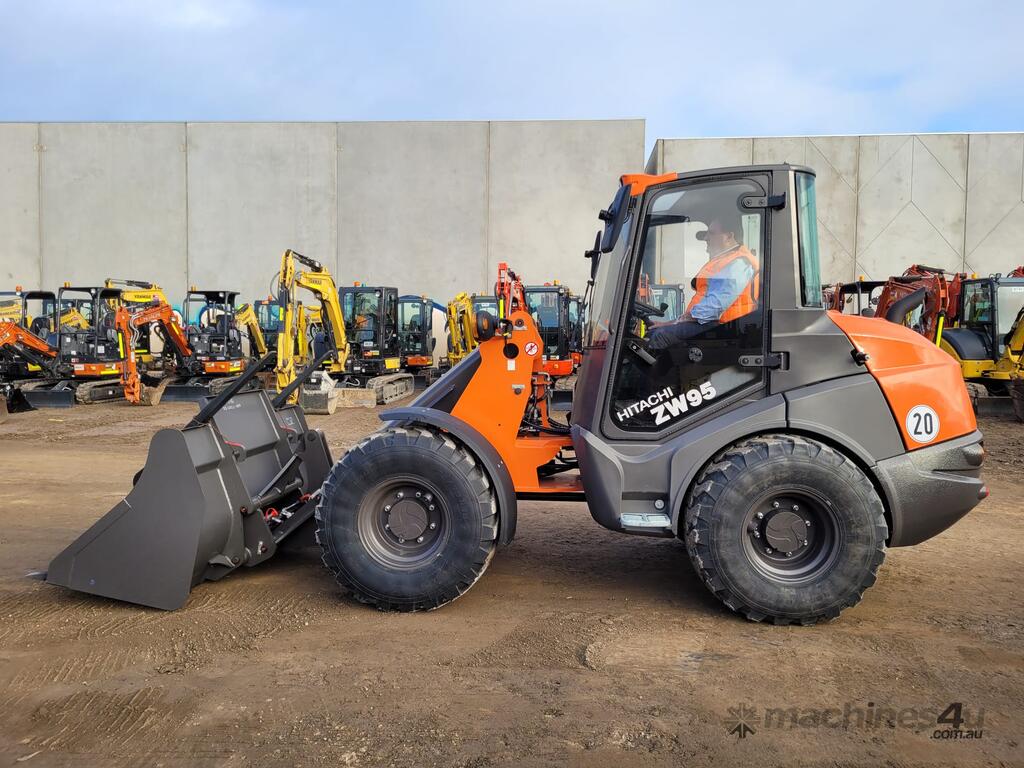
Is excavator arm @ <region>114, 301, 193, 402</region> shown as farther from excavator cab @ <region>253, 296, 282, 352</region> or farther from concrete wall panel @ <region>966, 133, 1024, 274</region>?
concrete wall panel @ <region>966, 133, 1024, 274</region>

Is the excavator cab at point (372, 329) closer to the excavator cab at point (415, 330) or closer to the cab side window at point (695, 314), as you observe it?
the excavator cab at point (415, 330)

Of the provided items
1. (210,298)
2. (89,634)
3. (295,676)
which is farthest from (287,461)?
(210,298)

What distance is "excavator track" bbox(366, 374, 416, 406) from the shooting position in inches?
637

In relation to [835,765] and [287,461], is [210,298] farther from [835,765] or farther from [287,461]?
[835,765]

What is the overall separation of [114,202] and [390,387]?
738 inches

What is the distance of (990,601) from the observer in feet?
13.9

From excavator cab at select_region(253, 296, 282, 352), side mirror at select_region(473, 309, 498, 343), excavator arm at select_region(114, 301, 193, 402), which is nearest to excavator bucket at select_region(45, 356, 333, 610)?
side mirror at select_region(473, 309, 498, 343)

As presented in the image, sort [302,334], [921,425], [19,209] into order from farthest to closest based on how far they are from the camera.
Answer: [19,209]
[302,334]
[921,425]

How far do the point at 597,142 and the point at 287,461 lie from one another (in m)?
25.5

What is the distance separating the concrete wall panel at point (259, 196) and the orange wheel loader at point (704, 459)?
84.6ft

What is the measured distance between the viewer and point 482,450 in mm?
3994

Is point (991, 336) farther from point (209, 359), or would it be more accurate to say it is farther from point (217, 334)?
point (217, 334)

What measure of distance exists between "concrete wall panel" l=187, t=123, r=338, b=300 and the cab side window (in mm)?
26038

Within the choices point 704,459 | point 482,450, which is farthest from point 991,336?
point 482,450
